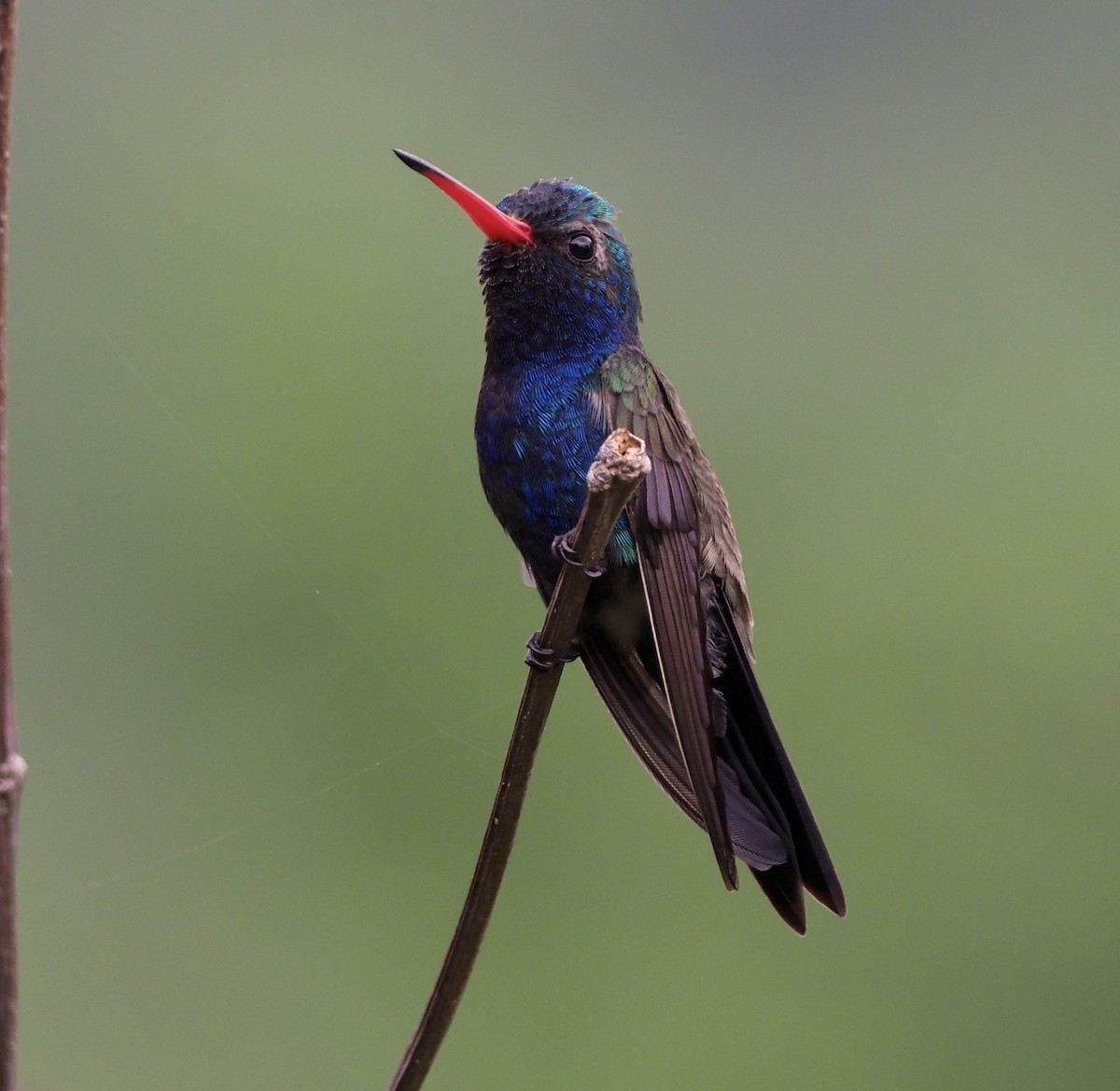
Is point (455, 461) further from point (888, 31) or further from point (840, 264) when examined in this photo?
point (888, 31)

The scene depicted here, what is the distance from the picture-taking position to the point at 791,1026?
11.6ft

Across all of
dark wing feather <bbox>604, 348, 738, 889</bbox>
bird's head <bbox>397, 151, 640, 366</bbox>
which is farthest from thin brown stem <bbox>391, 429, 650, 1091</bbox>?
bird's head <bbox>397, 151, 640, 366</bbox>

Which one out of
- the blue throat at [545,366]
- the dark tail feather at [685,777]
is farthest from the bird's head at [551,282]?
the dark tail feather at [685,777]

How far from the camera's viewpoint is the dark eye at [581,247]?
2180 mm

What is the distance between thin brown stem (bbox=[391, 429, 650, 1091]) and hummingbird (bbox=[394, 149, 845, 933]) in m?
0.56

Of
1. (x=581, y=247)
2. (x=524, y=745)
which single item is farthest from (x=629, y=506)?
(x=524, y=745)

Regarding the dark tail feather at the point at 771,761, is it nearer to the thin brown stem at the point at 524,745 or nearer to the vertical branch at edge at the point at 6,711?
the thin brown stem at the point at 524,745

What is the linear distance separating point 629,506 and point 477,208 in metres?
0.49

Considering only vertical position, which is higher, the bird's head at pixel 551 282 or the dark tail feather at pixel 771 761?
the bird's head at pixel 551 282

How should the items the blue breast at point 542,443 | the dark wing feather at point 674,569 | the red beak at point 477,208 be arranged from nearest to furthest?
1. the dark wing feather at point 674,569
2. the red beak at point 477,208
3. the blue breast at point 542,443

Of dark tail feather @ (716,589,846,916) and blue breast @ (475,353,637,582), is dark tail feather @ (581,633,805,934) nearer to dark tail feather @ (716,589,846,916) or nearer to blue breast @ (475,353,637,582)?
dark tail feather @ (716,589,846,916)

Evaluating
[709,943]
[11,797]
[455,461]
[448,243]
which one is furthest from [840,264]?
[11,797]

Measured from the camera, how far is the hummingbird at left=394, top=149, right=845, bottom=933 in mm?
1886

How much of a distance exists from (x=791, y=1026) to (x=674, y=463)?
2132 millimetres
